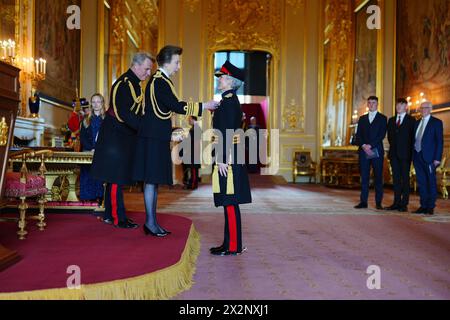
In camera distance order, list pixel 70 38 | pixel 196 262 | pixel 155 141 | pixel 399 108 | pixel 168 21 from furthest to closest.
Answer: pixel 168 21 < pixel 70 38 < pixel 399 108 < pixel 155 141 < pixel 196 262

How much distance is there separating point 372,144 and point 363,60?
22.0ft

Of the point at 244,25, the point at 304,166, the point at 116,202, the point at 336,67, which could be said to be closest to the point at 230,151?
the point at 116,202

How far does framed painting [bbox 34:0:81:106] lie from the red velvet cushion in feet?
16.4

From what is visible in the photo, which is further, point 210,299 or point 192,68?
point 192,68

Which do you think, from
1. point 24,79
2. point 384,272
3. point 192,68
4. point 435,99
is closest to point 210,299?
point 384,272

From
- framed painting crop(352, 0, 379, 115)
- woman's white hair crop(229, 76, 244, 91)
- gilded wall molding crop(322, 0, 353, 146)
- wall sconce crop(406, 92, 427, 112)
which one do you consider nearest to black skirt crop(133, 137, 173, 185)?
woman's white hair crop(229, 76, 244, 91)

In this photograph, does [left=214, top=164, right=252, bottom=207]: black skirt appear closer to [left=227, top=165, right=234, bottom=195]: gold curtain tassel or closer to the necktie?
[left=227, top=165, right=234, bottom=195]: gold curtain tassel

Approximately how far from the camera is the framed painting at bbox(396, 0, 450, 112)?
900 cm

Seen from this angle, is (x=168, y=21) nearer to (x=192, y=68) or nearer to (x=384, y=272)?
(x=192, y=68)

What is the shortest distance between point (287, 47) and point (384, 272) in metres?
10.7

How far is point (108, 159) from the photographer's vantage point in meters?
3.94

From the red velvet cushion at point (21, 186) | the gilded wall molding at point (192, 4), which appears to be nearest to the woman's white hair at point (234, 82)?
the red velvet cushion at point (21, 186)

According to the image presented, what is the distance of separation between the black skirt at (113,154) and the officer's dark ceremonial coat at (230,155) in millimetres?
1035

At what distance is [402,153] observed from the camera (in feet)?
21.1
